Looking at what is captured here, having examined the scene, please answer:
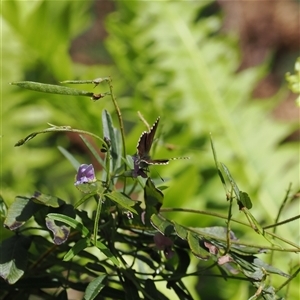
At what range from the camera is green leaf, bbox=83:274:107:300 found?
0.26 meters

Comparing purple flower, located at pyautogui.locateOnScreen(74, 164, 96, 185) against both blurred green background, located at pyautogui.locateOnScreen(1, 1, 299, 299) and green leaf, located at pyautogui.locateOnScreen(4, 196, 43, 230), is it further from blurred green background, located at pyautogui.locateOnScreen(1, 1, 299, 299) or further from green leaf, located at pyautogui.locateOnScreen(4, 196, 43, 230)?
blurred green background, located at pyautogui.locateOnScreen(1, 1, 299, 299)

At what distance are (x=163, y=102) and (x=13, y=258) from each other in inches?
26.1

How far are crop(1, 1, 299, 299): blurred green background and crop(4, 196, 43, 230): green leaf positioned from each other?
452 millimetres

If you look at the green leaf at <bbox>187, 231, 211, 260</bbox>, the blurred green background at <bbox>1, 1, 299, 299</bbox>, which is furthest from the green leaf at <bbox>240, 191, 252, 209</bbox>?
the blurred green background at <bbox>1, 1, 299, 299</bbox>

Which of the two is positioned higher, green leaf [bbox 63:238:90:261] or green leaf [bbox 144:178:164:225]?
green leaf [bbox 144:178:164:225]

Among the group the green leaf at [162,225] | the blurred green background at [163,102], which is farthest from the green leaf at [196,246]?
the blurred green background at [163,102]

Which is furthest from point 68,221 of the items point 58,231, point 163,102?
point 163,102

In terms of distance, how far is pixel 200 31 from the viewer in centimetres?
99

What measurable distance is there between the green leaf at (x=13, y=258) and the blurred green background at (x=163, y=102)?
448 mm

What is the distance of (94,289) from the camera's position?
0.27 meters

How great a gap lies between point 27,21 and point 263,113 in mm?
431

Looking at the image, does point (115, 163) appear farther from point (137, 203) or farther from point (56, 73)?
point (56, 73)

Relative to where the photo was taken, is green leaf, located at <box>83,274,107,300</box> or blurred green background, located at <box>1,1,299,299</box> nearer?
green leaf, located at <box>83,274,107,300</box>

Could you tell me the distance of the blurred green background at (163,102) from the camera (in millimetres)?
832
